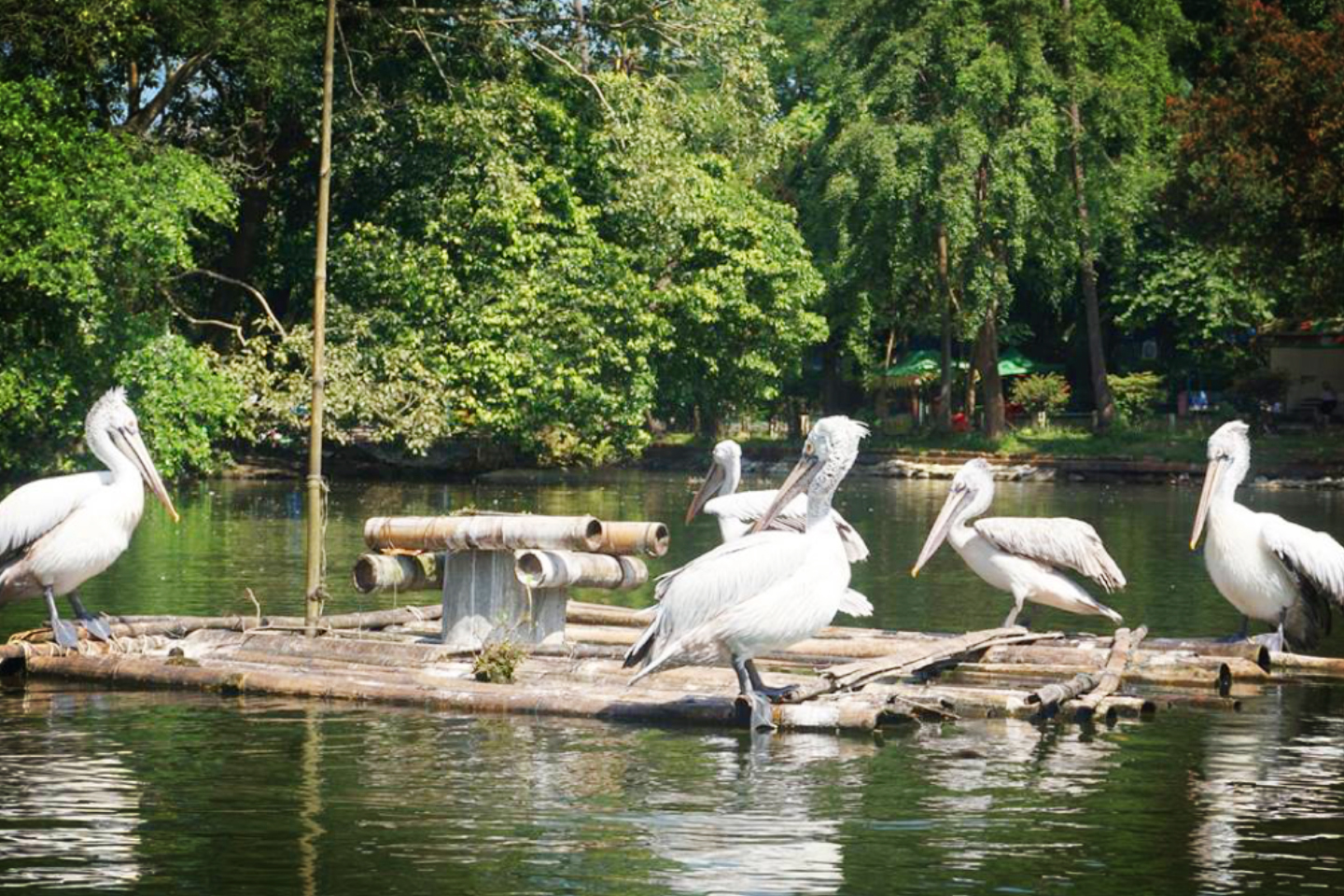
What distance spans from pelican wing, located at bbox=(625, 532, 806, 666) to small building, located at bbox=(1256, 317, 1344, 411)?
53375 millimetres

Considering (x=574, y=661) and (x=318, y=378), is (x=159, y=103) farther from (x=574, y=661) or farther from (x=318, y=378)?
(x=574, y=661)

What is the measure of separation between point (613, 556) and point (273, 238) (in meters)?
33.7

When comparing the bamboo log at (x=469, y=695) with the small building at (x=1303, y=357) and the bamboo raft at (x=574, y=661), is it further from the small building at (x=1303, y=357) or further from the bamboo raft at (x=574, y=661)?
the small building at (x=1303, y=357)

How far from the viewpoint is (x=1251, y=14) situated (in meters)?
50.3

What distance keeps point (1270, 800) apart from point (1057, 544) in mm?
5925

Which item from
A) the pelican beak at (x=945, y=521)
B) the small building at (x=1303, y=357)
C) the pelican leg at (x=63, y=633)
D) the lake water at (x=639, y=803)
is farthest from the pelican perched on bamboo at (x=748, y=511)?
the small building at (x=1303, y=357)

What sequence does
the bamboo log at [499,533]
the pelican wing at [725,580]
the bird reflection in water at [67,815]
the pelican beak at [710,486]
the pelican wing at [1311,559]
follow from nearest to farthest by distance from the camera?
the bird reflection in water at [67,815]
the pelican wing at [725,580]
the bamboo log at [499,533]
the pelican wing at [1311,559]
the pelican beak at [710,486]

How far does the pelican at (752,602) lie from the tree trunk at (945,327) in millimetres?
43603

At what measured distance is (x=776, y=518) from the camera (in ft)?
61.7

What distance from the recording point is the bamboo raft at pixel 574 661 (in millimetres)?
15055

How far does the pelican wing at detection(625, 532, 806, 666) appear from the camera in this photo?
1432cm

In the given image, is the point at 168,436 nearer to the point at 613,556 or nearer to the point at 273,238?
the point at 273,238

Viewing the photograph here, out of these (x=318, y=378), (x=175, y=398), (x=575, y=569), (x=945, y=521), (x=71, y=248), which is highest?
(x=71, y=248)

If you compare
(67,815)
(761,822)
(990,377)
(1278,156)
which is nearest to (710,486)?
(761,822)
